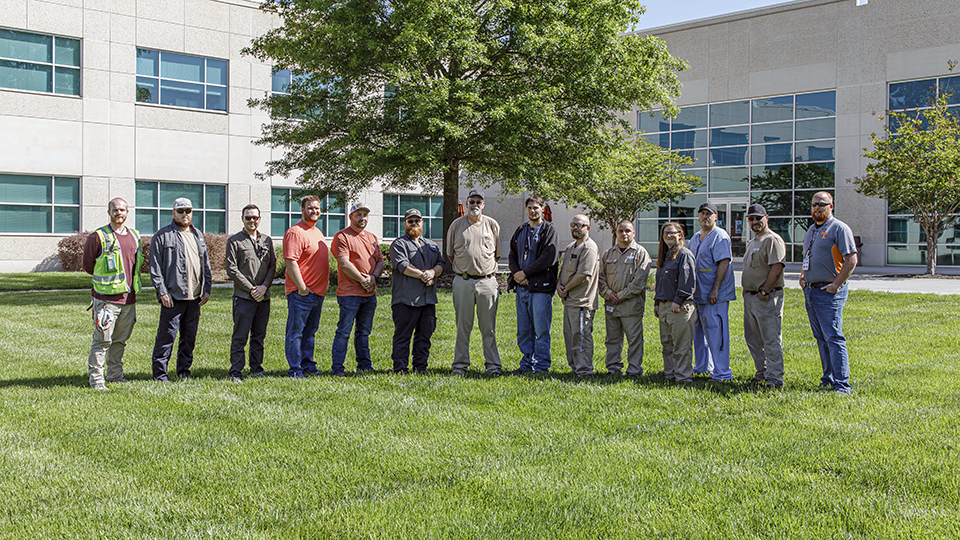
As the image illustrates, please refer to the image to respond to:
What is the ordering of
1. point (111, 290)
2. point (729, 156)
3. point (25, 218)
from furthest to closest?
1. point (729, 156)
2. point (25, 218)
3. point (111, 290)

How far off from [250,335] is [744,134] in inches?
1191

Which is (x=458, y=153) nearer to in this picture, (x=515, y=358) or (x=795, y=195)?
(x=515, y=358)

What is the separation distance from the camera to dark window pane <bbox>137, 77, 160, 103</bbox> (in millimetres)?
26000

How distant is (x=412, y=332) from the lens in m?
8.06

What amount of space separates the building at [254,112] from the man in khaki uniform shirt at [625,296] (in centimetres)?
2287

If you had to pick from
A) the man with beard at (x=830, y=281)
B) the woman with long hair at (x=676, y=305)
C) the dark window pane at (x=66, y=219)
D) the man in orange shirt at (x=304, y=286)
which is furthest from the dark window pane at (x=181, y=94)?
the man with beard at (x=830, y=281)

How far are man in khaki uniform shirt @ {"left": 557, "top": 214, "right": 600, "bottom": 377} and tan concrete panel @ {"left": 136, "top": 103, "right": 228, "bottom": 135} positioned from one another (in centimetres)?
2311

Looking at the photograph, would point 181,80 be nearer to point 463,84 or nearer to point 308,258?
point 463,84

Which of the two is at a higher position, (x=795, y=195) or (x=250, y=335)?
(x=795, y=195)

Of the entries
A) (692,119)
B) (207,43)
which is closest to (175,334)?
(207,43)

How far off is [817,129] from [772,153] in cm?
211

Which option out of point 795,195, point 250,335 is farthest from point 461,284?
point 795,195

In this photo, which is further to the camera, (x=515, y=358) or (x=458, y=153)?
(x=458, y=153)

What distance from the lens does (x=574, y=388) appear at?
273 inches
